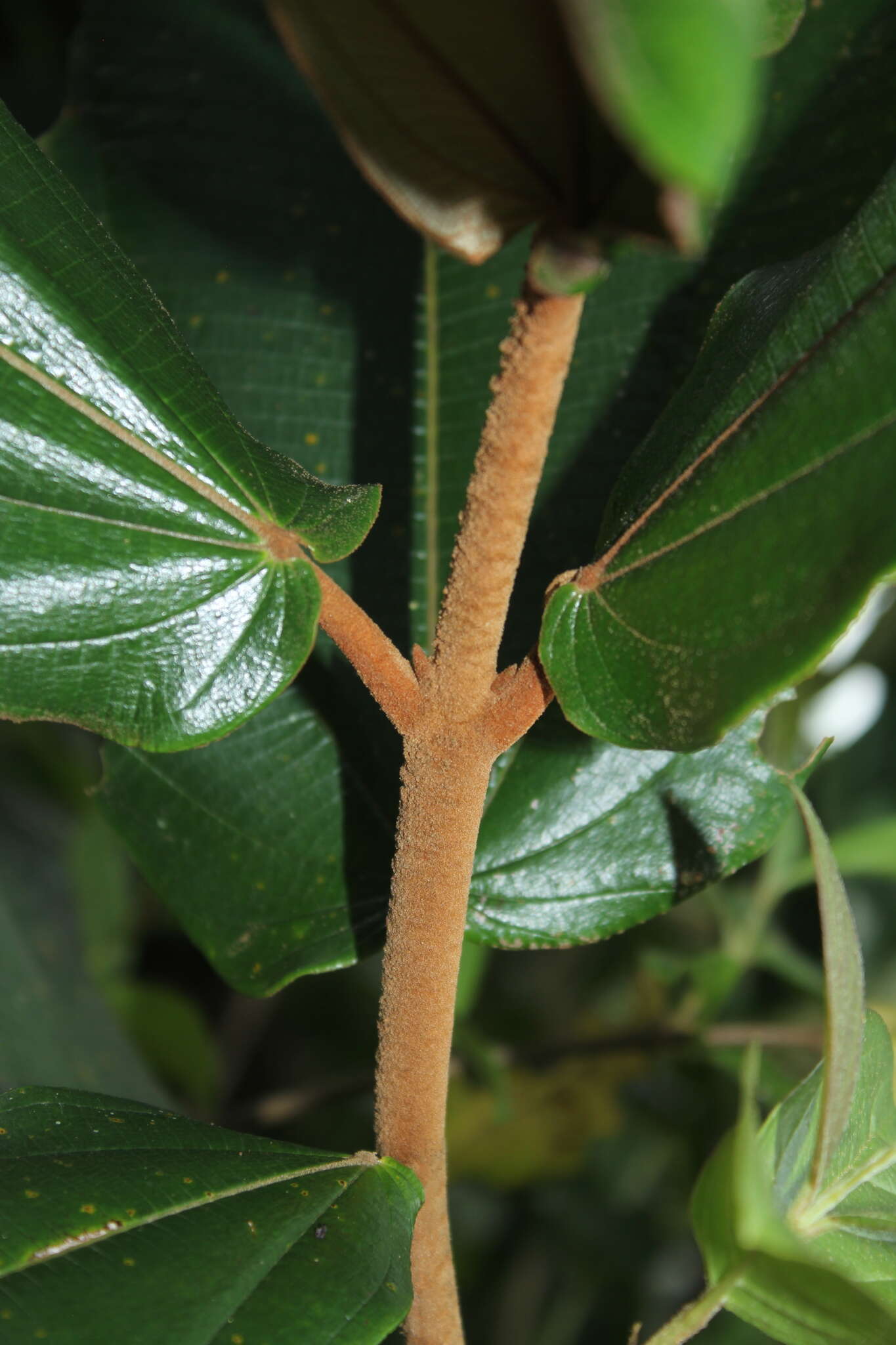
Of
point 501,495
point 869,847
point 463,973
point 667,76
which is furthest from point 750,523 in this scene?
point 869,847

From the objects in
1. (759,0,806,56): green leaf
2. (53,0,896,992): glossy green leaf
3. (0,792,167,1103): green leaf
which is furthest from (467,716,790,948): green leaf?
(0,792,167,1103): green leaf

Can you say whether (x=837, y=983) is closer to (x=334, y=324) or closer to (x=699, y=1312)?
(x=699, y=1312)

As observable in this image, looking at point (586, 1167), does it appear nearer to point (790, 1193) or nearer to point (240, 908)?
Answer: point (240, 908)

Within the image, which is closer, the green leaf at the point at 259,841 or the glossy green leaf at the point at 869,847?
the green leaf at the point at 259,841

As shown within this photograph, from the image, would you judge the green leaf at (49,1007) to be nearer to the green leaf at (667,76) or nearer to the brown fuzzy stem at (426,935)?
the brown fuzzy stem at (426,935)

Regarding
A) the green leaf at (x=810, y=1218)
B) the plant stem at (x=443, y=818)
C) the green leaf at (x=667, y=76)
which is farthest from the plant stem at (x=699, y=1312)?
the green leaf at (x=667, y=76)

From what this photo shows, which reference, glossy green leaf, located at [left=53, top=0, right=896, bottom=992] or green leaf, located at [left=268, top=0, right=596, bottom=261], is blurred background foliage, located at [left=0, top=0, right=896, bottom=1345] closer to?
glossy green leaf, located at [left=53, top=0, right=896, bottom=992]
